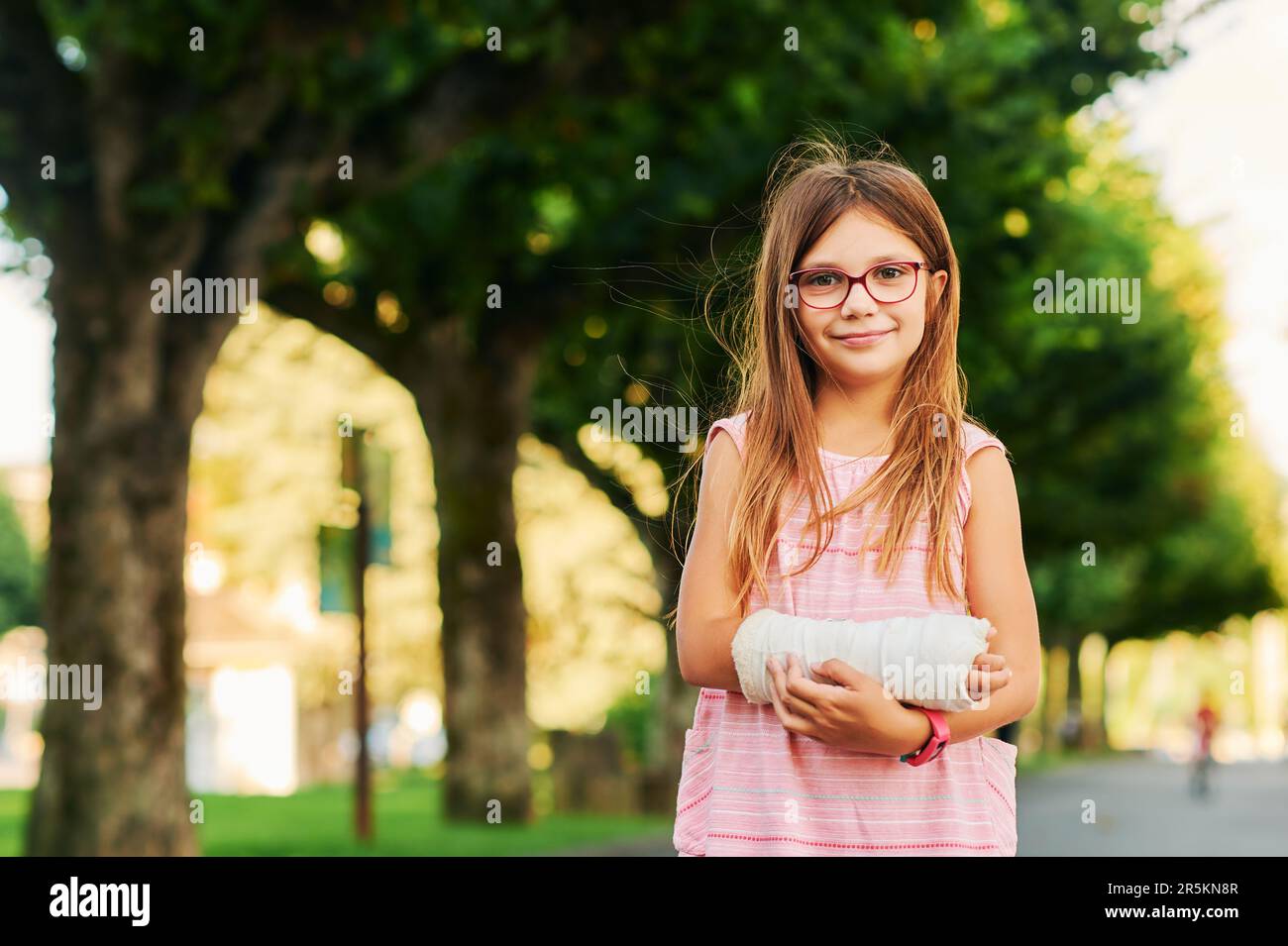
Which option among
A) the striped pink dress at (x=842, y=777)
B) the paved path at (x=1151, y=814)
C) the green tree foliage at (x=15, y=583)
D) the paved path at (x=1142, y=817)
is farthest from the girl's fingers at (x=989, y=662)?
the green tree foliage at (x=15, y=583)

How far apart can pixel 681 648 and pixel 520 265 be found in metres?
15.2

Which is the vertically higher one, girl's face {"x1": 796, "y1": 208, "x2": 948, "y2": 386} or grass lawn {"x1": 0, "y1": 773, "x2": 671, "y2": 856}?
girl's face {"x1": 796, "y1": 208, "x2": 948, "y2": 386}

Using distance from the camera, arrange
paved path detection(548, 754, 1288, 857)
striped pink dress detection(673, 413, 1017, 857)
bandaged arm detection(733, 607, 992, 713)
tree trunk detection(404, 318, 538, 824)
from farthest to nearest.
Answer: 1. tree trunk detection(404, 318, 538, 824)
2. paved path detection(548, 754, 1288, 857)
3. striped pink dress detection(673, 413, 1017, 857)
4. bandaged arm detection(733, 607, 992, 713)

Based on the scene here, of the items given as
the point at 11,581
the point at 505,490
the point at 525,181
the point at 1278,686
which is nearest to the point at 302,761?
the point at 11,581

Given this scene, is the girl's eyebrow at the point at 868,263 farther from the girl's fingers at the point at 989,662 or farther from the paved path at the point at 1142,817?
the paved path at the point at 1142,817

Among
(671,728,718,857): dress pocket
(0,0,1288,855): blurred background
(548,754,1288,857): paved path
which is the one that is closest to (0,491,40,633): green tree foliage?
(0,0,1288,855): blurred background

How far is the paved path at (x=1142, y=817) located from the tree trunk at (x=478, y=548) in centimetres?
248

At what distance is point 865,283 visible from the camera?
2.39 meters

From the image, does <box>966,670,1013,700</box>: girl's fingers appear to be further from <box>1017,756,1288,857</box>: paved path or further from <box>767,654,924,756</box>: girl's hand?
<box>1017,756,1288,857</box>: paved path

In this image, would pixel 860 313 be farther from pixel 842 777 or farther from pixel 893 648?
pixel 842 777

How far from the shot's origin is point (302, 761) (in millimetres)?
42219

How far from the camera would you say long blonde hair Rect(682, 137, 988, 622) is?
2311 millimetres
